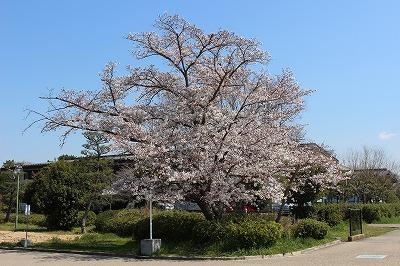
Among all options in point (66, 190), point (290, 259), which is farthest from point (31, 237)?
point (290, 259)

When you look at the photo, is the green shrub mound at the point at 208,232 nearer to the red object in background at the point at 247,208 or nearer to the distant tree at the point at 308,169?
the distant tree at the point at 308,169

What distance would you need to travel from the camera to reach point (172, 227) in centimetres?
1923

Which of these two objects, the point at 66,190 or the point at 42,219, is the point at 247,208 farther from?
the point at 42,219

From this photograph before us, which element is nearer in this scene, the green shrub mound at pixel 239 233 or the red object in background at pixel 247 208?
the green shrub mound at pixel 239 233

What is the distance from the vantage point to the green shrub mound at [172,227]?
1888cm

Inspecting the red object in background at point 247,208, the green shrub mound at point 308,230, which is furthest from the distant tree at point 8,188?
the green shrub mound at point 308,230

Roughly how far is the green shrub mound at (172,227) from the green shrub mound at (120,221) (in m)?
4.65

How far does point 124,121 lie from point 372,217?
24.5 meters

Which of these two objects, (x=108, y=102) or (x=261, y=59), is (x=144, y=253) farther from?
(x=261, y=59)

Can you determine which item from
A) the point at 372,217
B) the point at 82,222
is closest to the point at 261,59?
the point at 82,222

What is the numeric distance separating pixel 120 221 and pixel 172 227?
819 cm

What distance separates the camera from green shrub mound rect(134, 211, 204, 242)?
18.9m

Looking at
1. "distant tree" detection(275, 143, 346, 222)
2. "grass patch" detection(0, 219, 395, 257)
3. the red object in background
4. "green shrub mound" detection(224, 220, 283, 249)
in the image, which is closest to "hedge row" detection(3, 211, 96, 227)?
"grass patch" detection(0, 219, 395, 257)

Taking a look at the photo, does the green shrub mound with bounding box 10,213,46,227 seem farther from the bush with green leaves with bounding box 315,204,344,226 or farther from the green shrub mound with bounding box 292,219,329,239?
the green shrub mound with bounding box 292,219,329,239
